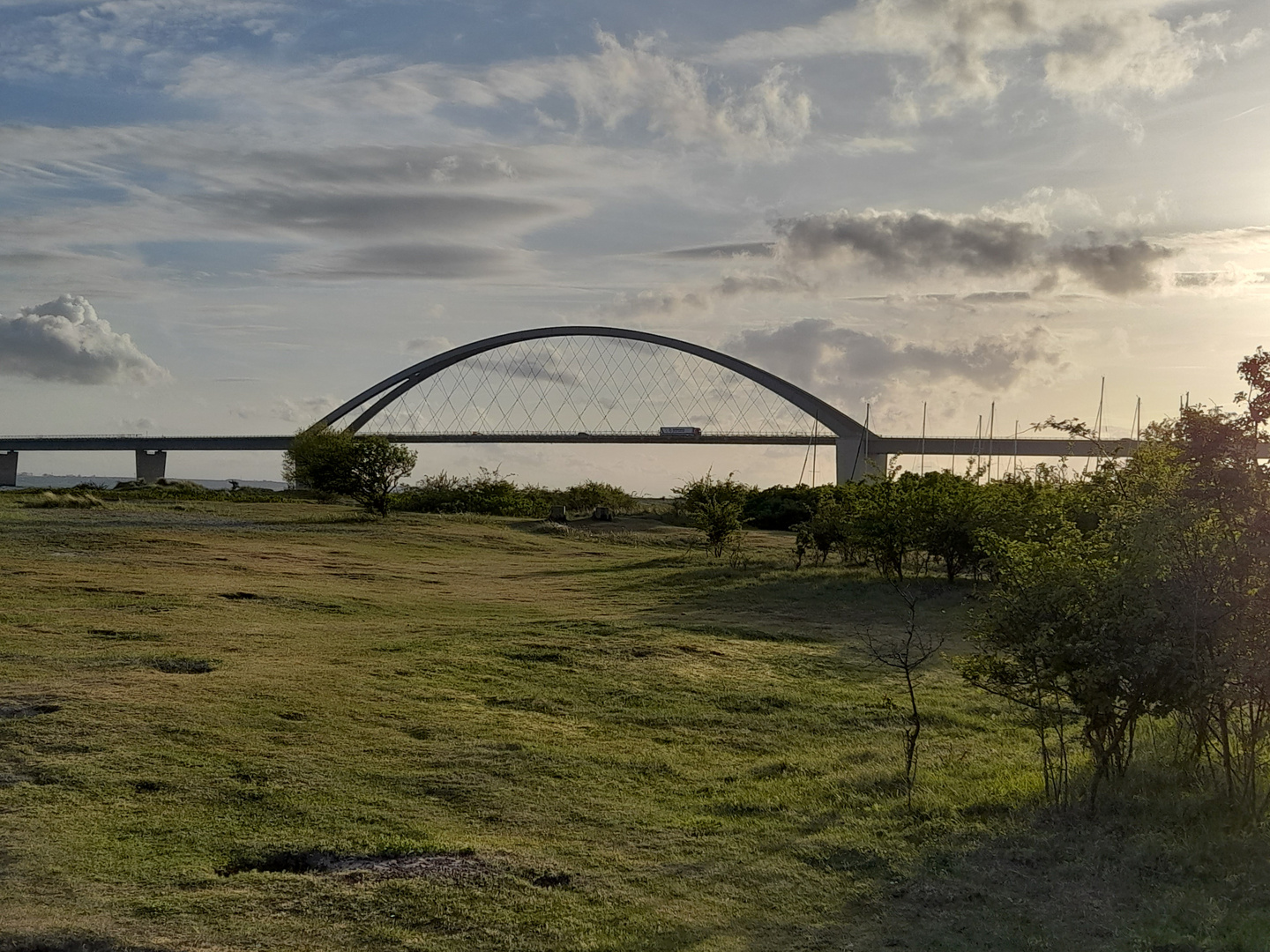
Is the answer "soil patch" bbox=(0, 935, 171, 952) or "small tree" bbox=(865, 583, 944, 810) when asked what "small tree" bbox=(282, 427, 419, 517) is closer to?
"small tree" bbox=(865, 583, 944, 810)

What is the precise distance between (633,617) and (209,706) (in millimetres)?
12174

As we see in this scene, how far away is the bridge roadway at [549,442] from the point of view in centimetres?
9894

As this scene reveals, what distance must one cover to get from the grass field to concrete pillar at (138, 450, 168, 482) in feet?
327

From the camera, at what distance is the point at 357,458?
5519 centimetres

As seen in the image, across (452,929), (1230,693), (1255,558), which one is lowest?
(452,929)

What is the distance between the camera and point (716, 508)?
134 ft

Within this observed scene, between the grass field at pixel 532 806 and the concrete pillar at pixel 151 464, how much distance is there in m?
99.7

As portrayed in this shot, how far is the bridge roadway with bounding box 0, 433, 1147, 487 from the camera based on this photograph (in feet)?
325

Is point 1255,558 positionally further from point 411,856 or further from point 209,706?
point 209,706

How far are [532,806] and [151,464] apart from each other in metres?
115

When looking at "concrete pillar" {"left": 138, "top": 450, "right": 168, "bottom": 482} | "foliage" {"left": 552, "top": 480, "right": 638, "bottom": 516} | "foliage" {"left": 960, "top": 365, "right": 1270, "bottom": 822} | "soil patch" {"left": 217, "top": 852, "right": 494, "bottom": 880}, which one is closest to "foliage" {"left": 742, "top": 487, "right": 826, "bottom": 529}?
"foliage" {"left": 552, "top": 480, "right": 638, "bottom": 516}

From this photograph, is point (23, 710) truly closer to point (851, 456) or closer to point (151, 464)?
point (851, 456)

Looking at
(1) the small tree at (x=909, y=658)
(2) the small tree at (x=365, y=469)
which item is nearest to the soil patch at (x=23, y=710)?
(1) the small tree at (x=909, y=658)

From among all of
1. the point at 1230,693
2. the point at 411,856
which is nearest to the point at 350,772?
the point at 411,856
